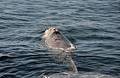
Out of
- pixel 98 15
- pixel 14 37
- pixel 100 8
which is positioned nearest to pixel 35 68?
pixel 14 37

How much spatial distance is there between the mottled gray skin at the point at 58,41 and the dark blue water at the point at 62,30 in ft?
1.44

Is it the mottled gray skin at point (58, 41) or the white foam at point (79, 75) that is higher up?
the mottled gray skin at point (58, 41)

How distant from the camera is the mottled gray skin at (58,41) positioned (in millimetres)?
17758

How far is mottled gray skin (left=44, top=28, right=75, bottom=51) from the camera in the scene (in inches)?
699

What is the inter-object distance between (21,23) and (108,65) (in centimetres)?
784

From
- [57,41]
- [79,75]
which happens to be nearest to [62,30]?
[57,41]

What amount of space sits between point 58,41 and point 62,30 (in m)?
2.55

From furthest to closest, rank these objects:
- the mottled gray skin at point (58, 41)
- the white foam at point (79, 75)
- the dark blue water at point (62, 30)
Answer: the mottled gray skin at point (58, 41) → the dark blue water at point (62, 30) → the white foam at point (79, 75)

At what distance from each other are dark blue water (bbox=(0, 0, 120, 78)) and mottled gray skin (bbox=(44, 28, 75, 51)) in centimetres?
44

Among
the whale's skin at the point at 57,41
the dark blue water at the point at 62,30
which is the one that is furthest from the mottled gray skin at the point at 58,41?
the dark blue water at the point at 62,30

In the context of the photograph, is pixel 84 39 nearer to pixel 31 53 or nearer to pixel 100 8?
pixel 31 53

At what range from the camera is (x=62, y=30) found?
816 inches

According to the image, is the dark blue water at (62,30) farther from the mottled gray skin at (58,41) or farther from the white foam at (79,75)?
the white foam at (79,75)

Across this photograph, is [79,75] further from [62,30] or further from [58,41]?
[62,30]
